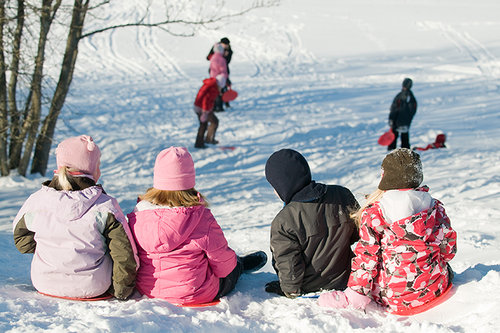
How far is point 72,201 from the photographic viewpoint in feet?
11.1

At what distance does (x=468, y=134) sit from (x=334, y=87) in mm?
4822

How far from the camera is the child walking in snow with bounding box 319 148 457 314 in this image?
10.8 ft

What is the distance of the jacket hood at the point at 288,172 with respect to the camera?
11.3 feet

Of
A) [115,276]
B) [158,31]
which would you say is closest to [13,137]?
[115,276]

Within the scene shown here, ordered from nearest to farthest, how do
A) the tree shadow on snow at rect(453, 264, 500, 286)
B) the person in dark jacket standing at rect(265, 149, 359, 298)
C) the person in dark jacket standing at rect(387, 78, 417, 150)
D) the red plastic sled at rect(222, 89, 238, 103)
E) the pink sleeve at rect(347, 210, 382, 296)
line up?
1. the pink sleeve at rect(347, 210, 382, 296)
2. the person in dark jacket standing at rect(265, 149, 359, 298)
3. the tree shadow on snow at rect(453, 264, 500, 286)
4. the person in dark jacket standing at rect(387, 78, 417, 150)
5. the red plastic sled at rect(222, 89, 238, 103)

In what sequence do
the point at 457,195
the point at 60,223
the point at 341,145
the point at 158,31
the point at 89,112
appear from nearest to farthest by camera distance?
the point at 60,223 → the point at 457,195 → the point at 341,145 → the point at 89,112 → the point at 158,31

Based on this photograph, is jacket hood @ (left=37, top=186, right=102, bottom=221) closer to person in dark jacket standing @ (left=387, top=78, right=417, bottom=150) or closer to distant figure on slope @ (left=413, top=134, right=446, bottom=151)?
person in dark jacket standing @ (left=387, top=78, right=417, bottom=150)

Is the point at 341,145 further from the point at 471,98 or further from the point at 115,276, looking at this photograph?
the point at 115,276

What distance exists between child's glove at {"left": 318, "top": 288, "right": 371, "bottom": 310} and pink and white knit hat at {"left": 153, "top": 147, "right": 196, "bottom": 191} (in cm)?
118

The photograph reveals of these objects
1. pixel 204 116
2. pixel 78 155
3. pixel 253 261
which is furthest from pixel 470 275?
pixel 204 116

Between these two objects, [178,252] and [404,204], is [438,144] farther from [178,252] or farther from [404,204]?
[178,252]

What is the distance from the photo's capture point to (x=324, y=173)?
30.1 feet

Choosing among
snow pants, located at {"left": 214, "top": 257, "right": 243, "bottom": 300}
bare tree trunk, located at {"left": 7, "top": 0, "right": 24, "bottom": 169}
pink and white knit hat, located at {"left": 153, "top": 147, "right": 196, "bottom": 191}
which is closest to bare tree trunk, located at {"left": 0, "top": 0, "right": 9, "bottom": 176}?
bare tree trunk, located at {"left": 7, "top": 0, "right": 24, "bottom": 169}

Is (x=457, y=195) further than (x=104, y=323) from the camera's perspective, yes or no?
Yes
